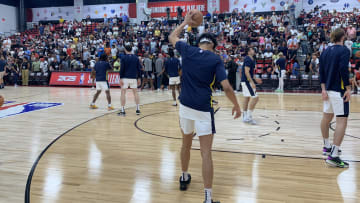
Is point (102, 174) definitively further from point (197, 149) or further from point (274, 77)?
point (274, 77)

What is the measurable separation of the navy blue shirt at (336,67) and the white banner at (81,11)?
28.6m

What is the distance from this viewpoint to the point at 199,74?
2979 mm

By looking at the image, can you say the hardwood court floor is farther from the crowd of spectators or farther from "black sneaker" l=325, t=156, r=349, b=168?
the crowd of spectators

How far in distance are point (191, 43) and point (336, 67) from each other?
11.7m

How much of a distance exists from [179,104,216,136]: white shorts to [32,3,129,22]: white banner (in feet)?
96.1

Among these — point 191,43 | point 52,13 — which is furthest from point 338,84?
point 52,13

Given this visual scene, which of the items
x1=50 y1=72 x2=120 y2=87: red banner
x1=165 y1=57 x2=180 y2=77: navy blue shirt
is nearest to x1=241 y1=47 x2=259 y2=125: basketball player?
x1=165 y1=57 x2=180 y2=77: navy blue shirt

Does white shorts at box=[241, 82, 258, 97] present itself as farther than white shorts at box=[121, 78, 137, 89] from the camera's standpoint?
No

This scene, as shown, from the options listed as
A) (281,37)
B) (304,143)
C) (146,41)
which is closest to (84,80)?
(146,41)

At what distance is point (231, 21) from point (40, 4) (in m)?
21.3

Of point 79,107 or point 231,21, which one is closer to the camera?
point 79,107

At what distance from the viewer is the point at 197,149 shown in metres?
5.02

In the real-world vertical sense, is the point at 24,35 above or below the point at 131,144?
above

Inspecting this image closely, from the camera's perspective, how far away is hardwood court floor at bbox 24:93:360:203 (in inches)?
130
